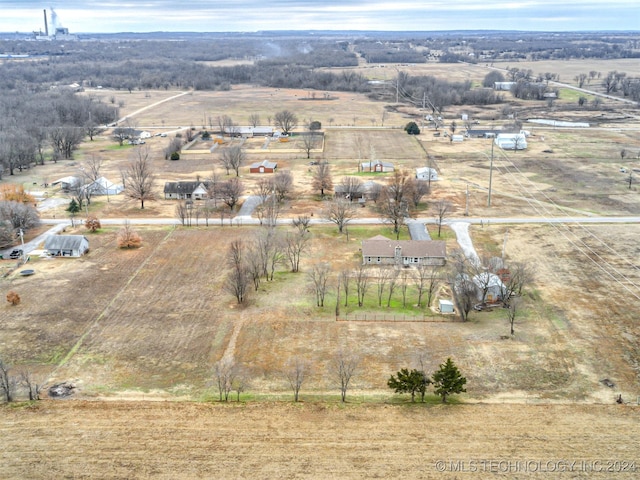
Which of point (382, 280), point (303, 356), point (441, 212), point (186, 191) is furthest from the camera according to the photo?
point (186, 191)

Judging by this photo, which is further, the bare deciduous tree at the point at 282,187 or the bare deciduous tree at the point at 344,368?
the bare deciduous tree at the point at 282,187

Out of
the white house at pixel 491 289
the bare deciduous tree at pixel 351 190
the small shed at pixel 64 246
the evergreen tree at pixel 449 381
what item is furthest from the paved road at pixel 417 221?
the evergreen tree at pixel 449 381

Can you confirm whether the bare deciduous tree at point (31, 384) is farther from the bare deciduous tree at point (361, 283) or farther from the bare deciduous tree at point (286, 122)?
the bare deciduous tree at point (286, 122)

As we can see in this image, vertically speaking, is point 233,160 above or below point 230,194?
above

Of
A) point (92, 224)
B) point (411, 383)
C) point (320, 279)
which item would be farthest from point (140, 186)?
point (411, 383)

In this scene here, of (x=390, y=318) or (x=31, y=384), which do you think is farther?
(x=390, y=318)

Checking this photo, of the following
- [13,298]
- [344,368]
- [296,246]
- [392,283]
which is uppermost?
[296,246]

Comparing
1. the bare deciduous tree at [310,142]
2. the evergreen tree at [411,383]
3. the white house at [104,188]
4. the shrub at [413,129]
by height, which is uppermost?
the shrub at [413,129]

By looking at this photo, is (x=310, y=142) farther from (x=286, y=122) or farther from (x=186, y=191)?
(x=186, y=191)
